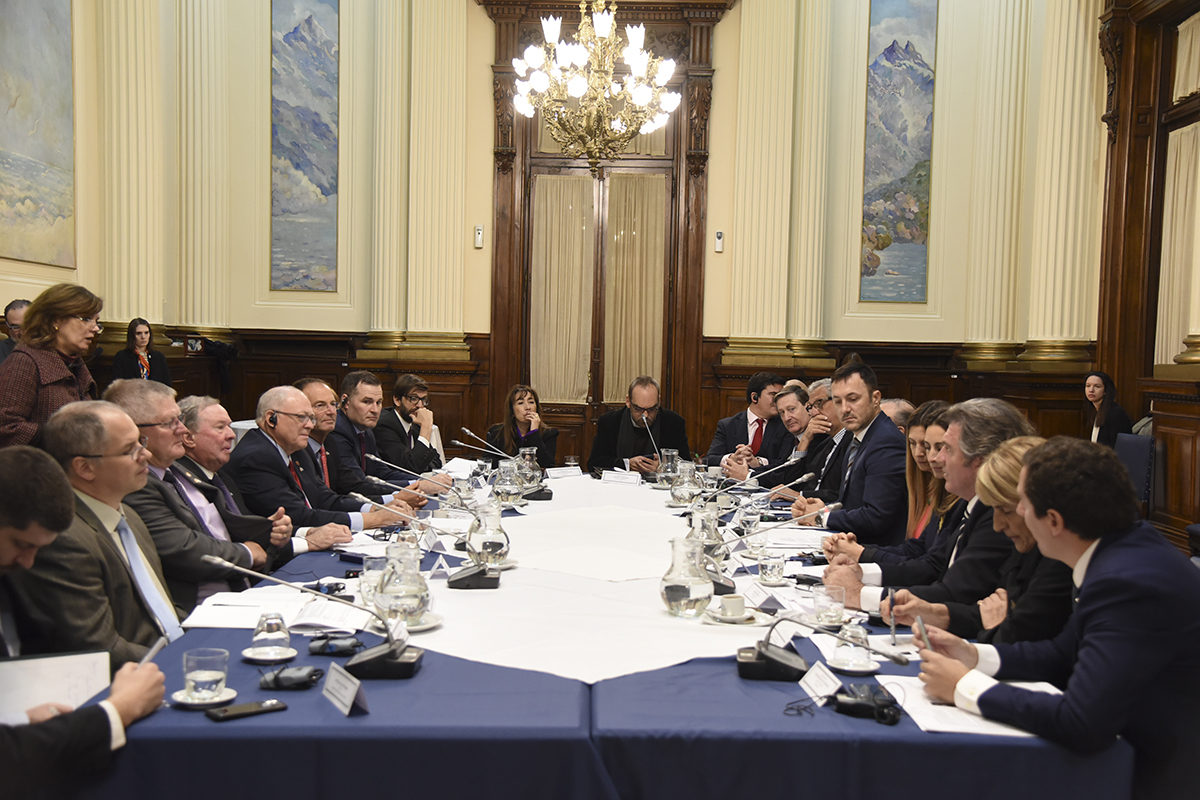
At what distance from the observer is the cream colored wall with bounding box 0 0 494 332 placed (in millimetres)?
8719

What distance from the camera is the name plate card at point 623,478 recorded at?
542 cm

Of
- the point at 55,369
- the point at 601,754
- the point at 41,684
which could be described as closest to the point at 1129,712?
the point at 601,754

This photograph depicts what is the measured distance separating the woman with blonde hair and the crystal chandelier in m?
4.14

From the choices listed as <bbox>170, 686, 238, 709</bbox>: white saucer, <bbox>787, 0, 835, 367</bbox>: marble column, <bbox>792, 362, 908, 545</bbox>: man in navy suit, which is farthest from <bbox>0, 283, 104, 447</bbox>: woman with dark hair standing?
<bbox>787, 0, 835, 367</bbox>: marble column

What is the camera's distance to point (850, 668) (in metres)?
2.06

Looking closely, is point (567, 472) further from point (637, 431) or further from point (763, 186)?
point (763, 186)

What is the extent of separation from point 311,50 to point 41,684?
8159 mm

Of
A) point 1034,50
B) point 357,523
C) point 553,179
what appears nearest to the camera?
point 357,523

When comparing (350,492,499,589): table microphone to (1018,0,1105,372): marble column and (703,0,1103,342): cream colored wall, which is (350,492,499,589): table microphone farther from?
(703,0,1103,342): cream colored wall

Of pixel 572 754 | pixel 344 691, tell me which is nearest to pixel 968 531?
pixel 572 754

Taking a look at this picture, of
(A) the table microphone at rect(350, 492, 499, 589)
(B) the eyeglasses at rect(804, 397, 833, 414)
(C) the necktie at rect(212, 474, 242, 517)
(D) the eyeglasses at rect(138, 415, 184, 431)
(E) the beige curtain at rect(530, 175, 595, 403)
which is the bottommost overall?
(A) the table microphone at rect(350, 492, 499, 589)

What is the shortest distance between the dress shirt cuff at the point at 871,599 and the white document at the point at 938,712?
1.73 ft

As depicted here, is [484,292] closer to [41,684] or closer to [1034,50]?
[1034,50]

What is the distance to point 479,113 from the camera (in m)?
8.86
